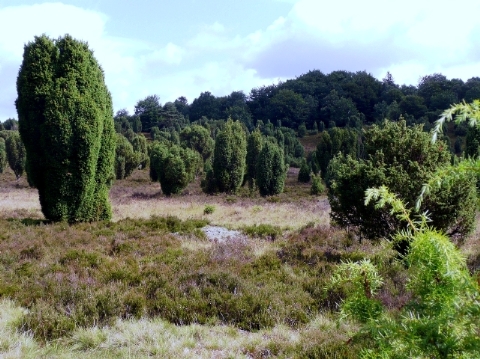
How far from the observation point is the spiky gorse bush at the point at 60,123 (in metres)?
13.7

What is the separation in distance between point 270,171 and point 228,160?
3722 millimetres

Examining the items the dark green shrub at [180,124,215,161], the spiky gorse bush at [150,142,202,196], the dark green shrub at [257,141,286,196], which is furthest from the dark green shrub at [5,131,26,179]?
the dark green shrub at [257,141,286,196]

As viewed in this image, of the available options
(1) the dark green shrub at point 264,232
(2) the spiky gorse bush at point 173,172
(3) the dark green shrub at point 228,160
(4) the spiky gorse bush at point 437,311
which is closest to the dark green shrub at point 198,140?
(3) the dark green shrub at point 228,160

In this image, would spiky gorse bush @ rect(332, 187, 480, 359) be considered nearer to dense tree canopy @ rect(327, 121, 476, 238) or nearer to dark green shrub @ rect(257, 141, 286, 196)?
dense tree canopy @ rect(327, 121, 476, 238)

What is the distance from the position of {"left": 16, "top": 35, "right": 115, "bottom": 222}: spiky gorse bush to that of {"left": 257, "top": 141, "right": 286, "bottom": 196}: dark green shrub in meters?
20.4

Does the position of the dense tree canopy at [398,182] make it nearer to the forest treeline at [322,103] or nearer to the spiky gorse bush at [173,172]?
the spiky gorse bush at [173,172]

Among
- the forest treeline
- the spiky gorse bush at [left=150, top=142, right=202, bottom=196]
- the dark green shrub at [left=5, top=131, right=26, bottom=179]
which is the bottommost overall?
the spiky gorse bush at [left=150, top=142, right=202, bottom=196]

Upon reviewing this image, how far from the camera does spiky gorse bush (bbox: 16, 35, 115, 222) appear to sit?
13.7 meters

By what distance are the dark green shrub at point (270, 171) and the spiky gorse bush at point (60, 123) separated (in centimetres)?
2039

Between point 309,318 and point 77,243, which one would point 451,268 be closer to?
point 309,318

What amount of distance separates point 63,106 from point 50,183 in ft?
→ 8.90

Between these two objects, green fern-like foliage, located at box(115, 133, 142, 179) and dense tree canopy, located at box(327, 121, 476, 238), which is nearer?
dense tree canopy, located at box(327, 121, 476, 238)

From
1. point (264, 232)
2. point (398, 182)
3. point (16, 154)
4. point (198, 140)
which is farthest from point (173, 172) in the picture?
point (198, 140)

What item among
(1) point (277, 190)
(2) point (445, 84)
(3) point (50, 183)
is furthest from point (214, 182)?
(2) point (445, 84)
